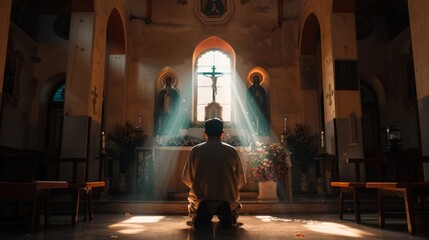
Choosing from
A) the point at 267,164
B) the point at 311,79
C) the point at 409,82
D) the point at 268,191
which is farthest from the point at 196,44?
the point at 409,82

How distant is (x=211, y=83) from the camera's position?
1400cm

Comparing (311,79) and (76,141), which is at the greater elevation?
(311,79)

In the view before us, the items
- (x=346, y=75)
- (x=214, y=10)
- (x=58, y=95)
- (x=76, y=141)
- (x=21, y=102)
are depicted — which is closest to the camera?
(x=76, y=141)

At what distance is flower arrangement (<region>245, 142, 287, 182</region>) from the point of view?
8.55 meters

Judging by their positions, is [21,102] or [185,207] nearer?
[185,207]

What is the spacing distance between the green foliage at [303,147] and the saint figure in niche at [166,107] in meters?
3.80

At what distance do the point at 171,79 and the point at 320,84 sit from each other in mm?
4931

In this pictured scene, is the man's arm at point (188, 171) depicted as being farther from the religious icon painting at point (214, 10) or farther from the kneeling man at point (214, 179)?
the religious icon painting at point (214, 10)

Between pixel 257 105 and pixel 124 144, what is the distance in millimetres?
4460

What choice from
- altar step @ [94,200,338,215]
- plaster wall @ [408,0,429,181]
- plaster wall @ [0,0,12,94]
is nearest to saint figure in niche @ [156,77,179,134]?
altar step @ [94,200,338,215]

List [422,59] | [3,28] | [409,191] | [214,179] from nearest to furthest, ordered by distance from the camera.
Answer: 1. [409,191]
2. [214,179]
3. [3,28]
4. [422,59]

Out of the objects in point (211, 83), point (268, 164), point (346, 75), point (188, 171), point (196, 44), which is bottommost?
point (188, 171)

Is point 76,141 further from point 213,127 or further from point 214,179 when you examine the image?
point 214,179

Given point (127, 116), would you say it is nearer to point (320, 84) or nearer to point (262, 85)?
point (262, 85)
